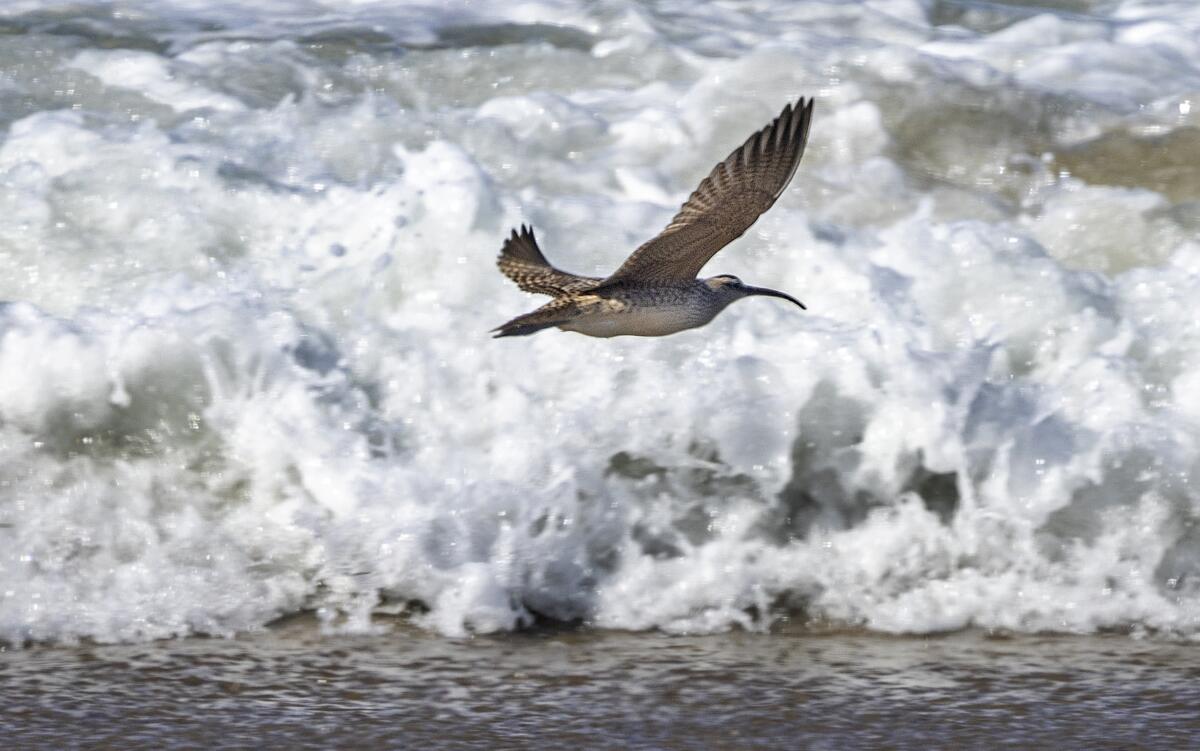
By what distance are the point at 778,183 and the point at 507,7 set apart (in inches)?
143

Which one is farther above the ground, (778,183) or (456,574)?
(778,183)

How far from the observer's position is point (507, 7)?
738 centimetres

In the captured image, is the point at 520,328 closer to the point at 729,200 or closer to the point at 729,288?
the point at 729,200

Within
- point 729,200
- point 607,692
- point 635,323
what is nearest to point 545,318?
point 635,323

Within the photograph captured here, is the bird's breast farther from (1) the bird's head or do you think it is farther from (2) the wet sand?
(2) the wet sand

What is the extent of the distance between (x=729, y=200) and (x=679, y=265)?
289 millimetres

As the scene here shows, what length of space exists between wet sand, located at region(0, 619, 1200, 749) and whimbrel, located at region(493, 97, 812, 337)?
79 cm

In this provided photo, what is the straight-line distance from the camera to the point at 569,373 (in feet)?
15.9

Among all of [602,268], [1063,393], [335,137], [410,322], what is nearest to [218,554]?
[410,322]

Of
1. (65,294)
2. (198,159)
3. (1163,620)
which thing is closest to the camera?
(1163,620)

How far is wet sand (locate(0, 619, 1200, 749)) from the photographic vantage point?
11.8 feet

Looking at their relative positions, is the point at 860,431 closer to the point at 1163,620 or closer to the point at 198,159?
the point at 1163,620

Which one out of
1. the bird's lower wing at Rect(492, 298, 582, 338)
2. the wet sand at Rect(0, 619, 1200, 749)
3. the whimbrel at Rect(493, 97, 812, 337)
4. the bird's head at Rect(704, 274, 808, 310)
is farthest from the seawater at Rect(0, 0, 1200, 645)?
the bird's lower wing at Rect(492, 298, 582, 338)

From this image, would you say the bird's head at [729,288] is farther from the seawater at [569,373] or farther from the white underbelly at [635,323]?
the seawater at [569,373]
